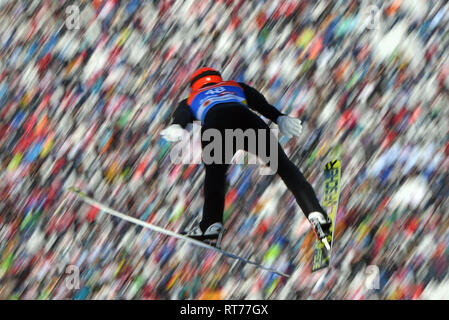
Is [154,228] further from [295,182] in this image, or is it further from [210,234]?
[295,182]

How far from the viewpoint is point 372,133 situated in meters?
5.95

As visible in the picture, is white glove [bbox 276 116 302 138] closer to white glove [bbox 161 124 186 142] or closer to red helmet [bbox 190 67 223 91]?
red helmet [bbox 190 67 223 91]

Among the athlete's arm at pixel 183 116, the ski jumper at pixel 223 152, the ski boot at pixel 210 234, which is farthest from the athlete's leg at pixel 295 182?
the ski boot at pixel 210 234

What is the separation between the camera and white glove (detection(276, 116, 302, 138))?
5.30 meters

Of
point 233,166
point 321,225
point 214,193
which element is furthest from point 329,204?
point 233,166

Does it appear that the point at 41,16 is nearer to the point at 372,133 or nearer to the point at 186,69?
the point at 186,69

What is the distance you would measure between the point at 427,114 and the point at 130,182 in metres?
2.49

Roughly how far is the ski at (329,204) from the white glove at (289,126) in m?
0.35

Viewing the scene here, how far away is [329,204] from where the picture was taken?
207 inches

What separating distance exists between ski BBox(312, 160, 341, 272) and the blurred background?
444 millimetres

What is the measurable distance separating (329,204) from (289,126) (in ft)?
2.07

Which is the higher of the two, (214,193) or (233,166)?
(233,166)

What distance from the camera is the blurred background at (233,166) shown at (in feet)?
18.6

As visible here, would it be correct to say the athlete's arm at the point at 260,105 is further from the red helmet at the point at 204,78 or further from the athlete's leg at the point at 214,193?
the athlete's leg at the point at 214,193
